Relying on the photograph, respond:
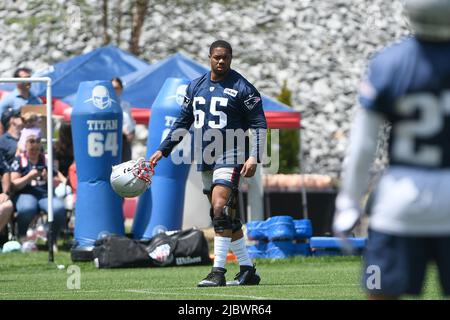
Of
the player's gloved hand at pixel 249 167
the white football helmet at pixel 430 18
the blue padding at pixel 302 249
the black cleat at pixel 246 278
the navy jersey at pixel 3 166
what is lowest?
the blue padding at pixel 302 249

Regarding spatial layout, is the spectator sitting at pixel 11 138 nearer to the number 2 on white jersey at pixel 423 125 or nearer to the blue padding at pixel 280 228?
the blue padding at pixel 280 228

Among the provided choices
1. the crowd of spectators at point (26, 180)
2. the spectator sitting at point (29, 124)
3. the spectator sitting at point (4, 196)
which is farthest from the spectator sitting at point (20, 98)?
the spectator sitting at point (4, 196)

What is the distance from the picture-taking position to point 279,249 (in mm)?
16891

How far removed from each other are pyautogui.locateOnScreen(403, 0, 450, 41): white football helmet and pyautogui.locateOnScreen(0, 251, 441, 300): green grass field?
14.4ft

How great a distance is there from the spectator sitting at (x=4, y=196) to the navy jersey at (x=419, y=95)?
36.2 feet

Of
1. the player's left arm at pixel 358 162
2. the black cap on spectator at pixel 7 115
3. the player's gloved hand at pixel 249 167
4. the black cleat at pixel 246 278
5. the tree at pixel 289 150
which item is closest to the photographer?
the player's left arm at pixel 358 162

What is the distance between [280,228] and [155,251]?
188cm

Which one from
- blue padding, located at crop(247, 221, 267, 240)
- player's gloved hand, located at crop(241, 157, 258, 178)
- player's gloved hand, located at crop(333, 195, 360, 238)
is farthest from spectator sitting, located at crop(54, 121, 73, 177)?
player's gloved hand, located at crop(333, 195, 360, 238)

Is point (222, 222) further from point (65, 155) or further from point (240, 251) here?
point (65, 155)

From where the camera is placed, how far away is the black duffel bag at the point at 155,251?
15328mm

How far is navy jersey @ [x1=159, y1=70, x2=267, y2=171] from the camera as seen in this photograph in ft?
39.3

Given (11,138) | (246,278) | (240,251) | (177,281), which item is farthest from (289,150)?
(246,278)

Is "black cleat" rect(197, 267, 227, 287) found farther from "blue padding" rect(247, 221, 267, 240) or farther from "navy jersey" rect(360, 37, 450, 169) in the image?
"navy jersey" rect(360, 37, 450, 169)
